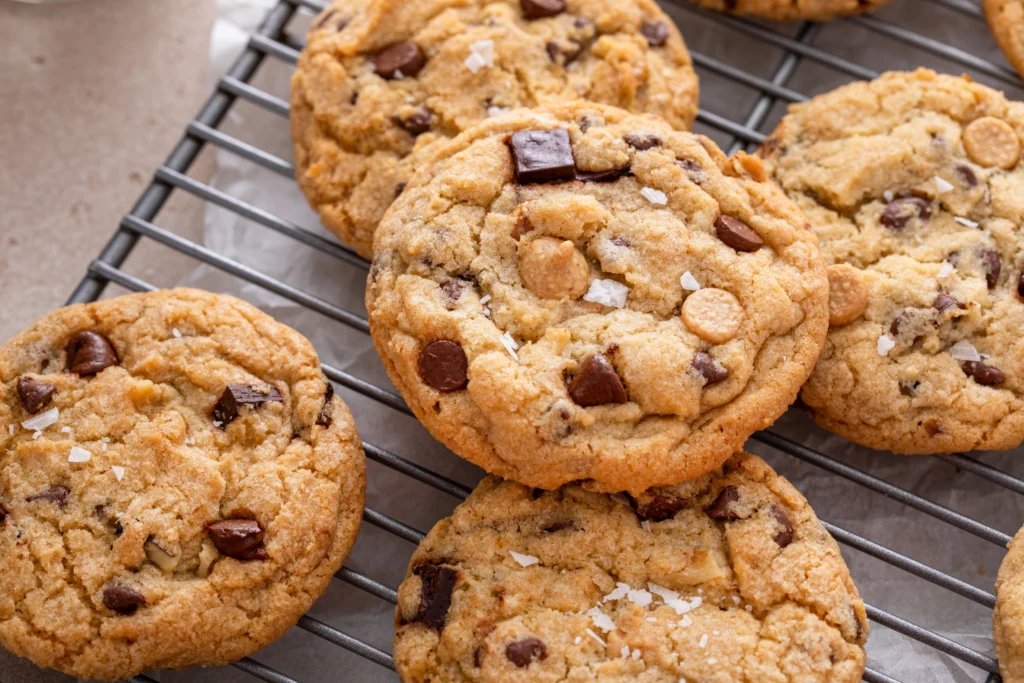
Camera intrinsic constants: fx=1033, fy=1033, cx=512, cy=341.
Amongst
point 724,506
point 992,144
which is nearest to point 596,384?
point 724,506

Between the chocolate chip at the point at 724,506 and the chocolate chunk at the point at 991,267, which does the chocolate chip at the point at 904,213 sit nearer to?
the chocolate chunk at the point at 991,267

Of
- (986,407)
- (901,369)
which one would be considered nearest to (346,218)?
(901,369)

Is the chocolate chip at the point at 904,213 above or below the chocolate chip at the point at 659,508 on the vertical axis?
above

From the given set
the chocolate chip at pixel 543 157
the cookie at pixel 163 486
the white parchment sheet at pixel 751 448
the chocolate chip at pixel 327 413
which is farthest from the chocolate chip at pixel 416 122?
the chocolate chip at pixel 327 413

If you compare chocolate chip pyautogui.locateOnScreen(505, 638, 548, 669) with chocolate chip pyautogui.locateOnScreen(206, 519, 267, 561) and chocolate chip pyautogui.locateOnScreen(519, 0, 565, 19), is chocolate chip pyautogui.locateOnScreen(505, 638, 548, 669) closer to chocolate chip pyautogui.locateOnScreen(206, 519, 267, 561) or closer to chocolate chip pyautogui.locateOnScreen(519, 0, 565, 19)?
chocolate chip pyautogui.locateOnScreen(206, 519, 267, 561)

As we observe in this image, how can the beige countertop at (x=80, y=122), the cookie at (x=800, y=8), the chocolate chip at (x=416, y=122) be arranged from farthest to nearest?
the beige countertop at (x=80, y=122)
the cookie at (x=800, y=8)
the chocolate chip at (x=416, y=122)
